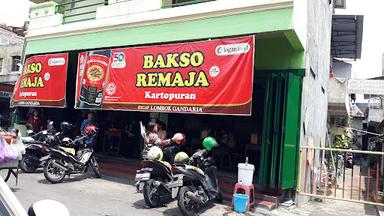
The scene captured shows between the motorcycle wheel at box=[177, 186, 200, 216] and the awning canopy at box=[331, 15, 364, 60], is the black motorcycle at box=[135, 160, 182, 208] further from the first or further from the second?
the awning canopy at box=[331, 15, 364, 60]

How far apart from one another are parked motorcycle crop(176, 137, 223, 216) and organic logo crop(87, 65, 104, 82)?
4.20m

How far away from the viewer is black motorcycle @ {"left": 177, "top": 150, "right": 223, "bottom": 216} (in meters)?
6.17

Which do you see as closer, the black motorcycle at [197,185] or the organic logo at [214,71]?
the black motorcycle at [197,185]

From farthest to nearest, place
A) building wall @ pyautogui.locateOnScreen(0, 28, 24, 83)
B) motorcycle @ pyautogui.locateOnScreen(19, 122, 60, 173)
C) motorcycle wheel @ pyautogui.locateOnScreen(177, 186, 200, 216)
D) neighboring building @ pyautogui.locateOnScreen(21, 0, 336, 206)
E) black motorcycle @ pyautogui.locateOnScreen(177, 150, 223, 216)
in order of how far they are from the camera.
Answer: building wall @ pyautogui.locateOnScreen(0, 28, 24, 83)
motorcycle @ pyautogui.locateOnScreen(19, 122, 60, 173)
neighboring building @ pyautogui.locateOnScreen(21, 0, 336, 206)
black motorcycle @ pyautogui.locateOnScreen(177, 150, 223, 216)
motorcycle wheel @ pyautogui.locateOnScreen(177, 186, 200, 216)

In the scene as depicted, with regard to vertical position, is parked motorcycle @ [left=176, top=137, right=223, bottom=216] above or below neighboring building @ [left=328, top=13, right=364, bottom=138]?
below

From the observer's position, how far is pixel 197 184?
21.7ft

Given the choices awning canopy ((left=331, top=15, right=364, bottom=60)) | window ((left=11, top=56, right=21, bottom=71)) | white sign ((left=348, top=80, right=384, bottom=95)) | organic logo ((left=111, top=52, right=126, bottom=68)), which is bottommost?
organic logo ((left=111, top=52, right=126, bottom=68))

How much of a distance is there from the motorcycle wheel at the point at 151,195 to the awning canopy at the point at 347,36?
12396mm

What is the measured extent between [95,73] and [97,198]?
397 centimetres

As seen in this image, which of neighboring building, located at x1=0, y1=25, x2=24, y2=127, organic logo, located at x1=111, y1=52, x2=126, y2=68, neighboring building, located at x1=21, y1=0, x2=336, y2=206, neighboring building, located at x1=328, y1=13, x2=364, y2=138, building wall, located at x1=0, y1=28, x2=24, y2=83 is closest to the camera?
neighboring building, located at x1=21, y1=0, x2=336, y2=206

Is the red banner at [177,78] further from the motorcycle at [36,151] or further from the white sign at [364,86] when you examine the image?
the white sign at [364,86]

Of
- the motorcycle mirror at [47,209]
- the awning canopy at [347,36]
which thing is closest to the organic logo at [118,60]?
the motorcycle mirror at [47,209]

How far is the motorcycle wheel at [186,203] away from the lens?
19.9 ft

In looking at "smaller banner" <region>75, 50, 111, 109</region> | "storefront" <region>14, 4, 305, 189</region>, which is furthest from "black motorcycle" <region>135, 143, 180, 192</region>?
"smaller banner" <region>75, 50, 111, 109</region>
